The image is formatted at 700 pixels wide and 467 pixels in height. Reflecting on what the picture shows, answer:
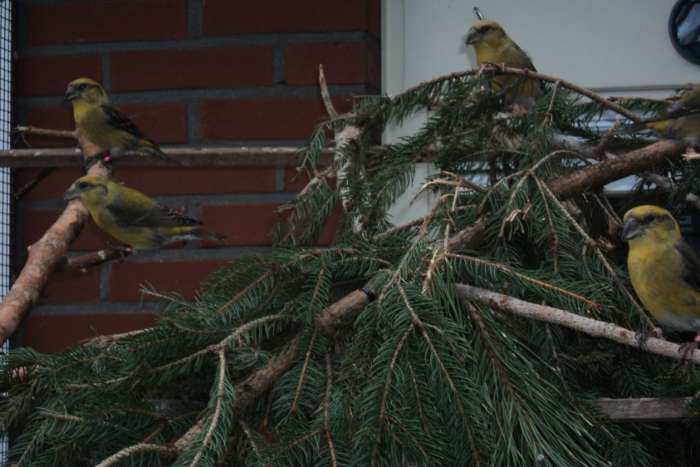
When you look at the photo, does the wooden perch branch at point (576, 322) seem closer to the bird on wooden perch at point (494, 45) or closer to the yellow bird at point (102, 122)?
the bird on wooden perch at point (494, 45)

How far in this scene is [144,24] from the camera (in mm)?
2654

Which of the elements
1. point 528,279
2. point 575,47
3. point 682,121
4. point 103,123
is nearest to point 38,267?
point 103,123

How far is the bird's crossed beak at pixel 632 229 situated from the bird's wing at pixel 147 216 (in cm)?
→ 130

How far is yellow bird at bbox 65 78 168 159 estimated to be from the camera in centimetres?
228

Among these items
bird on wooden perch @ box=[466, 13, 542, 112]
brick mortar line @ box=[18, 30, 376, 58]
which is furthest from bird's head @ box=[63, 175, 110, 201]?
bird on wooden perch @ box=[466, 13, 542, 112]

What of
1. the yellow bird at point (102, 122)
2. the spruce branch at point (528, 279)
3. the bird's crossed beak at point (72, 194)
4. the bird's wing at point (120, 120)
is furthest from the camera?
the bird's wing at point (120, 120)

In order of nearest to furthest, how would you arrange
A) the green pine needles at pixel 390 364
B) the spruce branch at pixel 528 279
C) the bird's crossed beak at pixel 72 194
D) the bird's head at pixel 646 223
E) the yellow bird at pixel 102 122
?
the green pine needles at pixel 390 364 → the spruce branch at pixel 528 279 → the bird's head at pixel 646 223 → the bird's crossed beak at pixel 72 194 → the yellow bird at pixel 102 122

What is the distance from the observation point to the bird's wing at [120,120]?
8.01ft

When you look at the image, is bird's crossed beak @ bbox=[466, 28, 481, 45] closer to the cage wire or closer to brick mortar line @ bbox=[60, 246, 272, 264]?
brick mortar line @ bbox=[60, 246, 272, 264]

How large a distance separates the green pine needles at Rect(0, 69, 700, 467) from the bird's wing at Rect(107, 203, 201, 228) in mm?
1042

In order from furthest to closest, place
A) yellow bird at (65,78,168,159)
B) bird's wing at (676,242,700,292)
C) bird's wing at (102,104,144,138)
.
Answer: bird's wing at (102,104,144,138) → yellow bird at (65,78,168,159) → bird's wing at (676,242,700,292)

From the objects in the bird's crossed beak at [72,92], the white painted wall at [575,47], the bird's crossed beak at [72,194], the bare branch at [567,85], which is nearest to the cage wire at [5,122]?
the bird's crossed beak at [72,92]

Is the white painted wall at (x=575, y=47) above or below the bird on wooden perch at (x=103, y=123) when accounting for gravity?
above

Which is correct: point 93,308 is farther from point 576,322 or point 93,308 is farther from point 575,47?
point 576,322
